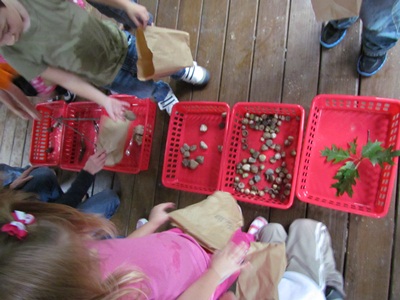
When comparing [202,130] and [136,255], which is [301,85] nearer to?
[202,130]

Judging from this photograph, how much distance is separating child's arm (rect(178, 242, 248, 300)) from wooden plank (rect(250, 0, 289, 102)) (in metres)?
0.68

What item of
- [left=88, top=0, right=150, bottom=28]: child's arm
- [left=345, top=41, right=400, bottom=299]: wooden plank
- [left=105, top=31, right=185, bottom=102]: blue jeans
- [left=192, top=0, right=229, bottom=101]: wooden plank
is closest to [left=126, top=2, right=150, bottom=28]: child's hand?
[left=88, top=0, right=150, bottom=28]: child's arm

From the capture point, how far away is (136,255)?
2.39 feet

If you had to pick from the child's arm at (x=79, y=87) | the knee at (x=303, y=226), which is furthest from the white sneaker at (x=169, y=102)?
the knee at (x=303, y=226)

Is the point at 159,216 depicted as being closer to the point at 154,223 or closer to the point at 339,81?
the point at 154,223

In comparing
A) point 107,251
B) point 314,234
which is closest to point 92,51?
point 107,251

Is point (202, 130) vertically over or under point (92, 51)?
under

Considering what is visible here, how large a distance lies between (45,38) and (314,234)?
1043 mm

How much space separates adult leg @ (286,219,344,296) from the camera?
98 cm

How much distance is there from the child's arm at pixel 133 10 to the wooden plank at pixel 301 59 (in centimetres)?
59

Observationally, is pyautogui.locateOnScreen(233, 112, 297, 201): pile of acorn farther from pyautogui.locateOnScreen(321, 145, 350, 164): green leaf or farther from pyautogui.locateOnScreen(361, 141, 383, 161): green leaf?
pyautogui.locateOnScreen(361, 141, 383, 161): green leaf

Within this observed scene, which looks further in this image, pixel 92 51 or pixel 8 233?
pixel 92 51

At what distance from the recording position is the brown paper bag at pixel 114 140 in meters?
1.34

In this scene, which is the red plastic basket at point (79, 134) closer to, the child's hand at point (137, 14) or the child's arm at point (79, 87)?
the child's arm at point (79, 87)
